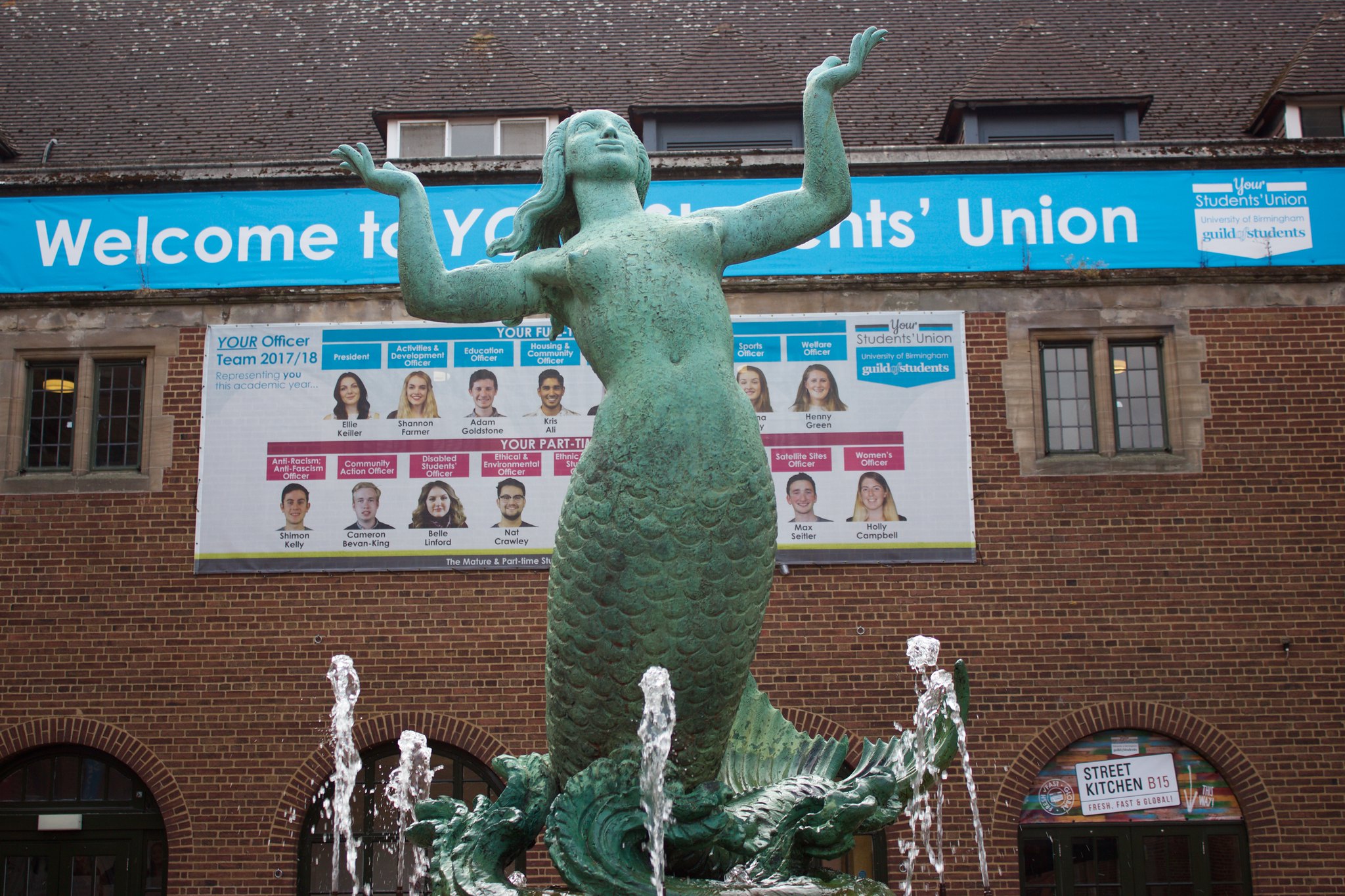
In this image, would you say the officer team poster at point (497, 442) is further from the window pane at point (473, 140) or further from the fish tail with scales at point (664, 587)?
the fish tail with scales at point (664, 587)

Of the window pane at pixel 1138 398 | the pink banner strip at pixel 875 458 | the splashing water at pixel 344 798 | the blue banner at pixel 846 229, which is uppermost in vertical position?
the blue banner at pixel 846 229

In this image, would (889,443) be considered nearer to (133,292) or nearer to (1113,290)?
(1113,290)

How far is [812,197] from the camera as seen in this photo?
14.9 ft

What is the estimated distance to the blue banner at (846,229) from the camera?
14.9 m

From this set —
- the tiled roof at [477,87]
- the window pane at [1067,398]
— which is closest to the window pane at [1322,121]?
the window pane at [1067,398]

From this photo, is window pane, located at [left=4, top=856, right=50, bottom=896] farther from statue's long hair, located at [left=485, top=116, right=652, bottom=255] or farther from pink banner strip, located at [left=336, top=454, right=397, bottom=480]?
statue's long hair, located at [left=485, top=116, right=652, bottom=255]

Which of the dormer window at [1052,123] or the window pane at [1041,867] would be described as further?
the dormer window at [1052,123]

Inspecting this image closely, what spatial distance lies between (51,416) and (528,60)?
7350 millimetres

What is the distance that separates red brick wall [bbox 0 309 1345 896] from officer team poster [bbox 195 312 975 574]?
308mm

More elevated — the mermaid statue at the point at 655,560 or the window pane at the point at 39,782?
the mermaid statue at the point at 655,560

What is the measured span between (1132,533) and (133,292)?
1062 centimetres

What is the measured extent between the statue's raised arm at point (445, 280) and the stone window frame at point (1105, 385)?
1070 centimetres

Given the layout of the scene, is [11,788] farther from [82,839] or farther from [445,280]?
[445,280]

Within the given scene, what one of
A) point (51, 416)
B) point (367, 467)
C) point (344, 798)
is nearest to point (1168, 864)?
point (344, 798)
